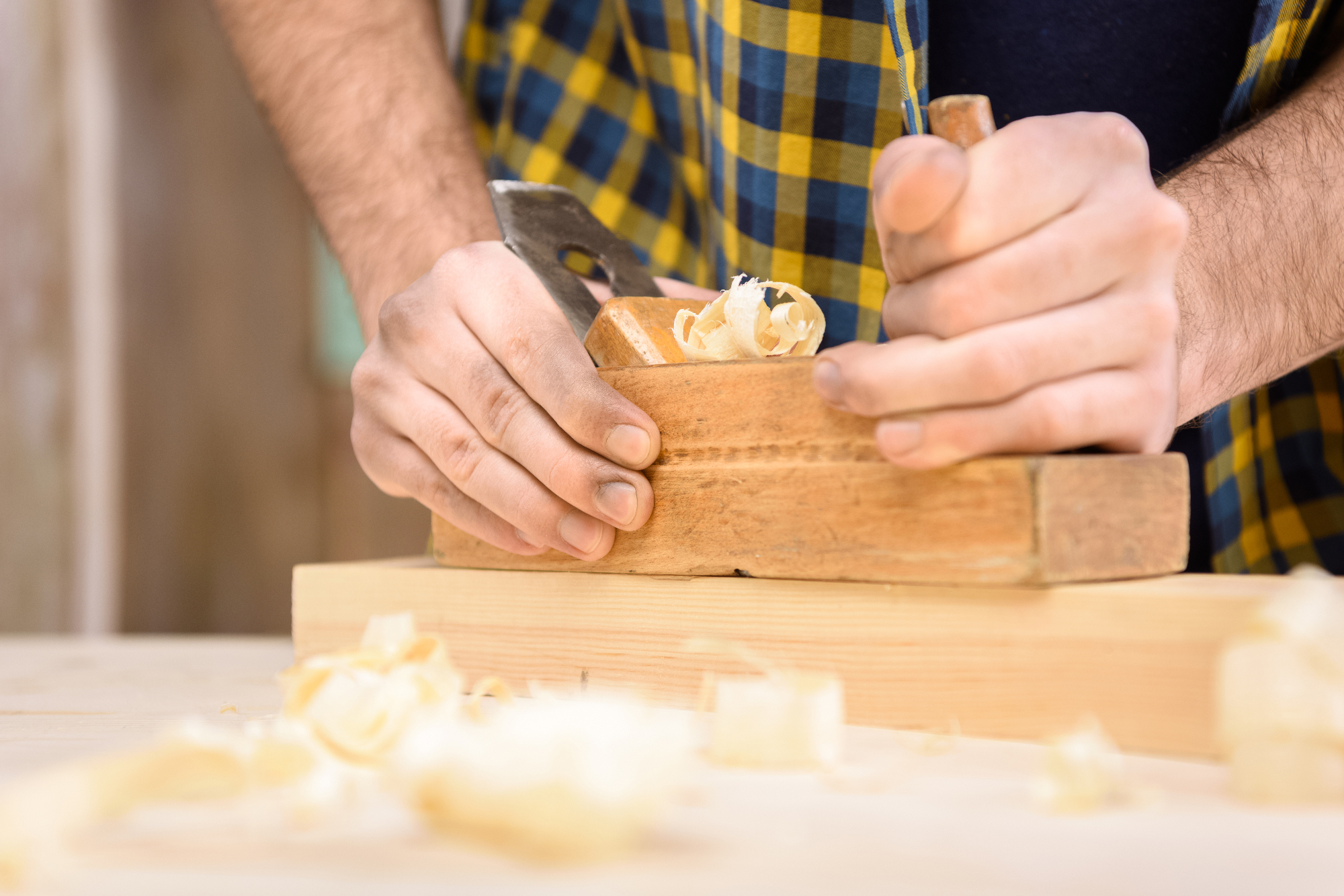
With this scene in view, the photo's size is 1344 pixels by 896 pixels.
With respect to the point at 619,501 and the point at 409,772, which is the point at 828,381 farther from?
the point at 409,772

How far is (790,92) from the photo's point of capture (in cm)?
108

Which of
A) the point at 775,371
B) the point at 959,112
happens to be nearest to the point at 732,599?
the point at 775,371

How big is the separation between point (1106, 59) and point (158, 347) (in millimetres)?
1971

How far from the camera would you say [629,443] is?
30.2 inches

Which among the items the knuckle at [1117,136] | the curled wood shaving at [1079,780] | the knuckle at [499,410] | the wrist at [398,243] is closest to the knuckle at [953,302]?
the knuckle at [1117,136]

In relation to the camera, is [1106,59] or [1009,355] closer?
[1009,355]

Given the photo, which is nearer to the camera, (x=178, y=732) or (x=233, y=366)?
(x=178, y=732)

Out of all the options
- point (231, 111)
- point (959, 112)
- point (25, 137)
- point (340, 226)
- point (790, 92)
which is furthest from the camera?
point (231, 111)

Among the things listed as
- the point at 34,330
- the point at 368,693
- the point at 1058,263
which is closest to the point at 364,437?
the point at 368,693

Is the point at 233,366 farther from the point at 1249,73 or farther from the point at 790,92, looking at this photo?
the point at 1249,73

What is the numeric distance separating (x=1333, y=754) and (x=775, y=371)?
36cm

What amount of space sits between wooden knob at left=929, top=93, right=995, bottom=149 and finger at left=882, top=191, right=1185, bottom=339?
7 centimetres

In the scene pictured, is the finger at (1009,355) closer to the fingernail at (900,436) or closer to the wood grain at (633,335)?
the fingernail at (900,436)

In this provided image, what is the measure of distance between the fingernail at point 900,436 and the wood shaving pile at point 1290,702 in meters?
0.19
